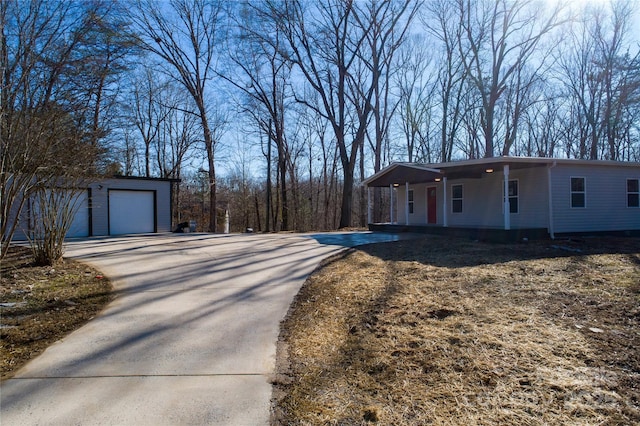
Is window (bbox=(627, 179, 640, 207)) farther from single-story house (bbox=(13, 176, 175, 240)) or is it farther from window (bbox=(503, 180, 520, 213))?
single-story house (bbox=(13, 176, 175, 240))

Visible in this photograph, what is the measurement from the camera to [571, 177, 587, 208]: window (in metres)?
13.2

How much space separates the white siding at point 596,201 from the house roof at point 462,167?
33 centimetres

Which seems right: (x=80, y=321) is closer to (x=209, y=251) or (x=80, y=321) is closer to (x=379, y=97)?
(x=209, y=251)

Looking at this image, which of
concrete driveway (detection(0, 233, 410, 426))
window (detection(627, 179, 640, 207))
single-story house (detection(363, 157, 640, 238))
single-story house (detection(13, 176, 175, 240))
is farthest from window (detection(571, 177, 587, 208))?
single-story house (detection(13, 176, 175, 240))

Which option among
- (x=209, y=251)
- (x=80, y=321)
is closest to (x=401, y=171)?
(x=209, y=251)

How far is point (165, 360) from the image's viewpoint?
341cm

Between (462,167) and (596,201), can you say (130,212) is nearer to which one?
(462,167)

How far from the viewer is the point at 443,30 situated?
2575cm

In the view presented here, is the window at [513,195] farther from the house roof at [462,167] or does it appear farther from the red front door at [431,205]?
the red front door at [431,205]

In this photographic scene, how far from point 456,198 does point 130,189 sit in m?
13.9

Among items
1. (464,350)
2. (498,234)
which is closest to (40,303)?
(464,350)

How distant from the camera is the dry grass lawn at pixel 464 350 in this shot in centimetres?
255

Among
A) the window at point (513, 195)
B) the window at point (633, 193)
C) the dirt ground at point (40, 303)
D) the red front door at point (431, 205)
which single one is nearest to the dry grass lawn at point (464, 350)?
the dirt ground at point (40, 303)

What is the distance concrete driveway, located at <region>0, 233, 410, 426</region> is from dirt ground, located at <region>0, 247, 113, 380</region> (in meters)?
0.17
